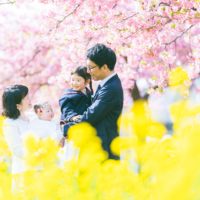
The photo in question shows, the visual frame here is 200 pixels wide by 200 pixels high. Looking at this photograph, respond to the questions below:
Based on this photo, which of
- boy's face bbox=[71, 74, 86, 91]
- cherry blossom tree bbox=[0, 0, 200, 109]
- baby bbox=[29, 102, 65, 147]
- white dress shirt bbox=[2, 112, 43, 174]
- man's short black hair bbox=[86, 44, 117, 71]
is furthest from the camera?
cherry blossom tree bbox=[0, 0, 200, 109]

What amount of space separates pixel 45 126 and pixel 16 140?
1.25ft

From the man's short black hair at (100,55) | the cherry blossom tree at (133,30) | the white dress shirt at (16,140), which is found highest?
the cherry blossom tree at (133,30)

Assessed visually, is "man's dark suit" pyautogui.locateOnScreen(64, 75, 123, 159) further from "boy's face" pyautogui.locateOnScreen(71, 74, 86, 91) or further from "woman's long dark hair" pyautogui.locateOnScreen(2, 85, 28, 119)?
"woman's long dark hair" pyautogui.locateOnScreen(2, 85, 28, 119)

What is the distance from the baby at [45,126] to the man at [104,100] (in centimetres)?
27

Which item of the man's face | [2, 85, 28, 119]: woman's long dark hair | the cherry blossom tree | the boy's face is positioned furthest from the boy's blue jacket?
the cherry blossom tree

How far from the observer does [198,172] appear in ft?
3.07

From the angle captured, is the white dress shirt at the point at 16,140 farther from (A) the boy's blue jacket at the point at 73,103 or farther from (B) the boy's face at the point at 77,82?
(B) the boy's face at the point at 77,82

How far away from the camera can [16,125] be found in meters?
2.04

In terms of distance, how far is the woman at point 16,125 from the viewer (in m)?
1.98

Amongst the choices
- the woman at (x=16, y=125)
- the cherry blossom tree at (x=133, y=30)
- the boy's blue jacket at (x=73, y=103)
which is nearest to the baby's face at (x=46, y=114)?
the boy's blue jacket at (x=73, y=103)

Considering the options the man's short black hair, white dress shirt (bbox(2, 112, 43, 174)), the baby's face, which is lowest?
white dress shirt (bbox(2, 112, 43, 174))

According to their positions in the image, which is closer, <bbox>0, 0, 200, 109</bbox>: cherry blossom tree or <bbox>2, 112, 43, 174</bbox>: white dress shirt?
<bbox>2, 112, 43, 174</bbox>: white dress shirt

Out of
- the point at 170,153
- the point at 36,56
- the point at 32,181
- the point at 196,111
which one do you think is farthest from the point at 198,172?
the point at 36,56

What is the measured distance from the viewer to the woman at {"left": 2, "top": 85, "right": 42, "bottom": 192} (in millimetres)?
1981
